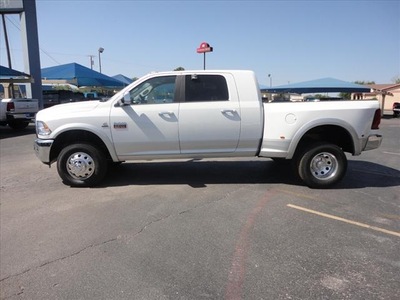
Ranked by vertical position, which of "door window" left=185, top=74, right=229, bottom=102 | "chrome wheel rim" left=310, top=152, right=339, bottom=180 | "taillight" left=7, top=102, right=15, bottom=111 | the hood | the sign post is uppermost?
the sign post

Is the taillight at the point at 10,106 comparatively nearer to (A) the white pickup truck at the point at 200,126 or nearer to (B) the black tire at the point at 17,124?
(B) the black tire at the point at 17,124

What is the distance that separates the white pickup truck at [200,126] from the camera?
20.0 ft

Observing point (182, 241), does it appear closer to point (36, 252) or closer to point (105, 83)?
point (36, 252)

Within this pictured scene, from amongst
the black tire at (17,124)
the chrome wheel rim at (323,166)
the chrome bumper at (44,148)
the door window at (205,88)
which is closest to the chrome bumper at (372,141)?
the chrome wheel rim at (323,166)

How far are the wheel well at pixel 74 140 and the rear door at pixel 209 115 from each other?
1501mm

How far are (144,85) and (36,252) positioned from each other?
3.31 meters

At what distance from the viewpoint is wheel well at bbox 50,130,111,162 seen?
6273 millimetres

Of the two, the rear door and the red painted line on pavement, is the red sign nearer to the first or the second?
the rear door

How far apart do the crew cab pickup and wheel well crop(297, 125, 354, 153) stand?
13.7 meters

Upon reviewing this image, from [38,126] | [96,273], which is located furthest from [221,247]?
[38,126]

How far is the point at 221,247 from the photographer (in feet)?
12.8

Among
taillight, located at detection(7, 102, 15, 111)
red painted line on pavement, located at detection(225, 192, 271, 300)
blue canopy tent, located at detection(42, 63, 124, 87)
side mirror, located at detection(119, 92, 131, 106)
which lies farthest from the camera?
blue canopy tent, located at detection(42, 63, 124, 87)

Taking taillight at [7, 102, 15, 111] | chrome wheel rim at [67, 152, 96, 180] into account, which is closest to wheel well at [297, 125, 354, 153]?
chrome wheel rim at [67, 152, 96, 180]

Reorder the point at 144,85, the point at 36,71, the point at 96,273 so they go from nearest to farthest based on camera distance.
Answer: the point at 96,273 → the point at 144,85 → the point at 36,71
